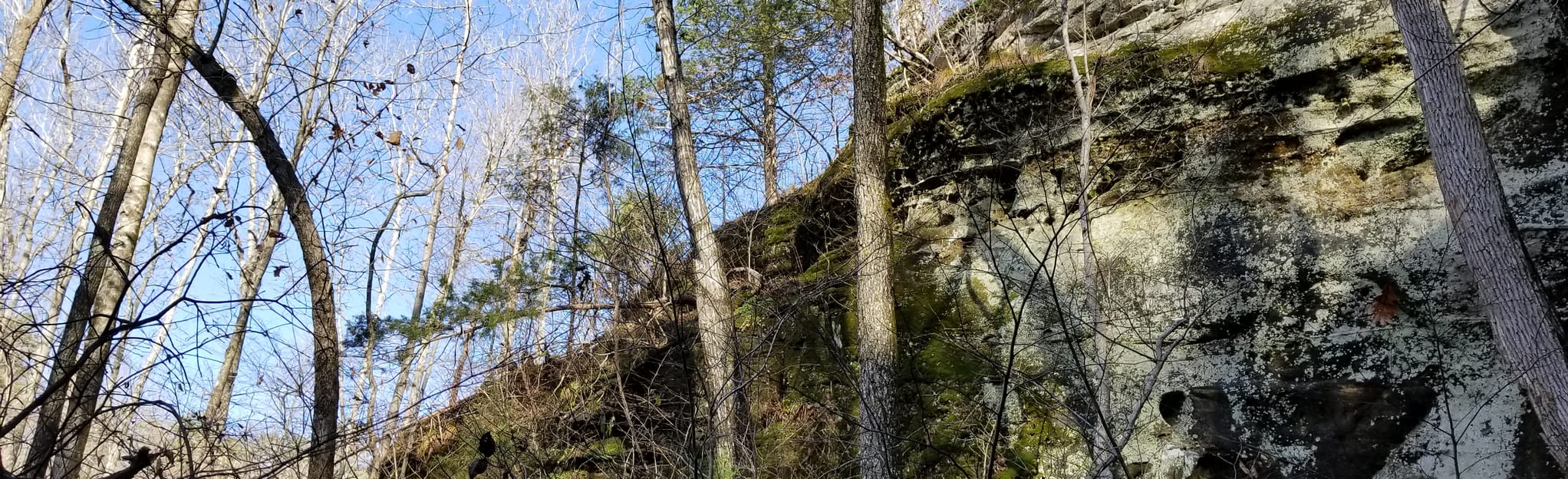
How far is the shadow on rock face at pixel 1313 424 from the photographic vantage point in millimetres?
5793

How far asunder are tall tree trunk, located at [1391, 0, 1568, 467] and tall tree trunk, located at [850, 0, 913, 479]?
372cm

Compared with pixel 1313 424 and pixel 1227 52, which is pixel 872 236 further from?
pixel 1313 424

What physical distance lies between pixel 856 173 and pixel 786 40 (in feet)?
14.9

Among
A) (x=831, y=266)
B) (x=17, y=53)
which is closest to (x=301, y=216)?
(x=17, y=53)

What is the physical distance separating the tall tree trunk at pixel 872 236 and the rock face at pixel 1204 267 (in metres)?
0.46

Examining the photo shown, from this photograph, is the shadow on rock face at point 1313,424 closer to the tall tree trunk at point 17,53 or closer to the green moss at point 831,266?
the green moss at point 831,266

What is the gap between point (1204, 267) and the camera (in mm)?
6832

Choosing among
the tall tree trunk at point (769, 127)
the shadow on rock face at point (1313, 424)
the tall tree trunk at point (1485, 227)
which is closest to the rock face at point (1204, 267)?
the shadow on rock face at point (1313, 424)

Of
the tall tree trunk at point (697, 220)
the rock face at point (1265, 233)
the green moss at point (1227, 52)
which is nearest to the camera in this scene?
the rock face at point (1265, 233)

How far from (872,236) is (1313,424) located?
3.47m

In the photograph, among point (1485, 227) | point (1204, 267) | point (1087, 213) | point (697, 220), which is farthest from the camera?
point (697, 220)

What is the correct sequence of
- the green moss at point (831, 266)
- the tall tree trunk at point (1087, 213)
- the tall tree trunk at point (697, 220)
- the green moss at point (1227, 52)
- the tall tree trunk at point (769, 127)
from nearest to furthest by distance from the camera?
1. the tall tree trunk at point (1087, 213)
2. the green moss at point (1227, 52)
3. the tall tree trunk at point (697, 220)
4. the green moss at point (831, 266)
5. the tall tree trunk at point (769, 127)

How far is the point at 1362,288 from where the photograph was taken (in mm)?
6191

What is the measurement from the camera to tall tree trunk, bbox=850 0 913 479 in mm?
6953
